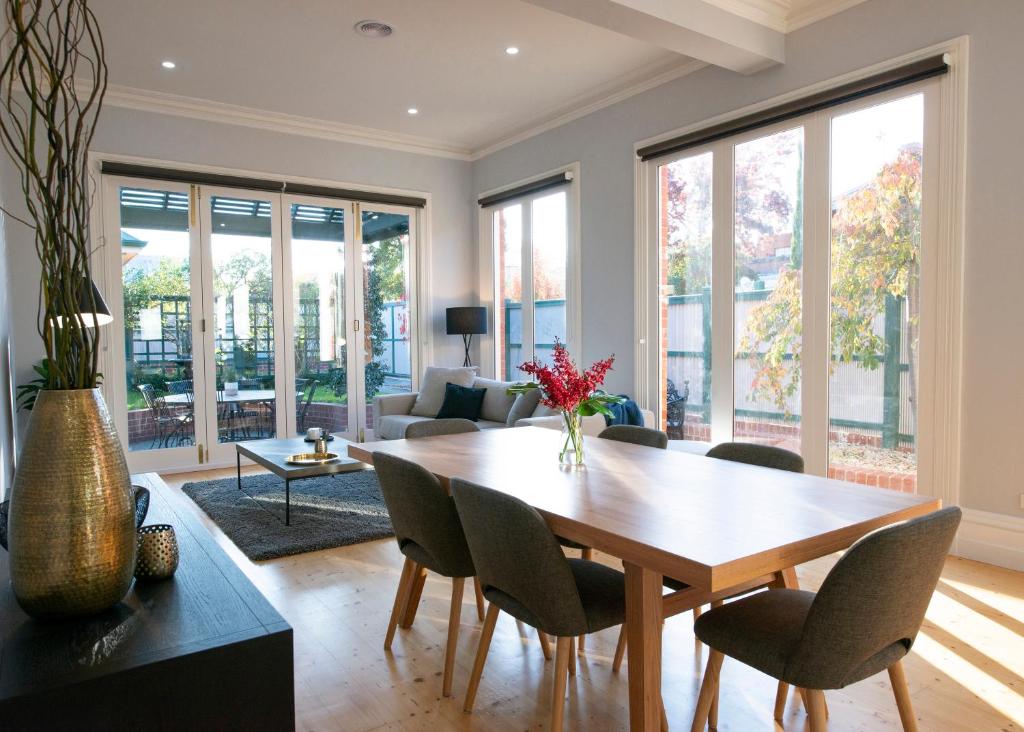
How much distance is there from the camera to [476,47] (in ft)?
15.5

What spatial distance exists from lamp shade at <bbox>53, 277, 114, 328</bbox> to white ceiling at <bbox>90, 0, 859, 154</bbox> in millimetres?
2425

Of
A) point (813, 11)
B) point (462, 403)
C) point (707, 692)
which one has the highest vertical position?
point (813, 11)

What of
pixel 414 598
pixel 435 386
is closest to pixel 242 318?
pixel 435 386

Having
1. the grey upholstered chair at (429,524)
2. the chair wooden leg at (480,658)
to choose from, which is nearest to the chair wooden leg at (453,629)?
the grey upholstered chair at (429,524)

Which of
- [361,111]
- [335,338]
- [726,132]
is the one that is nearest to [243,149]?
[361,111]

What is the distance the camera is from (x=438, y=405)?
6.31 meters

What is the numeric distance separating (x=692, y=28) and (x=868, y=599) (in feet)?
10.8

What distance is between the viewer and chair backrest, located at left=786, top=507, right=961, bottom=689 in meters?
1.49

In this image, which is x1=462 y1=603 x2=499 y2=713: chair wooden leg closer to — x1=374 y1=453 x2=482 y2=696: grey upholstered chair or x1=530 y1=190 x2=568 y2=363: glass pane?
x1=374 y1=453 x2=482 y2=696: grey upholstered chair

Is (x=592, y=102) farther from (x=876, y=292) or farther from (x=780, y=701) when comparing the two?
(x=780, y=701)

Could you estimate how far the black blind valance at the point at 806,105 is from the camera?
3.65m

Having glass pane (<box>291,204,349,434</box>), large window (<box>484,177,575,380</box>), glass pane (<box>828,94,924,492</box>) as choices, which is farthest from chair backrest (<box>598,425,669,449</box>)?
glass pane (<box>291,204,349,434</box>)

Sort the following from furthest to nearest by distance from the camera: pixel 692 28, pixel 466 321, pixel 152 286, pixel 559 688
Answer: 1. pixel 466 321
2. pixel 152 286
3. pixel 692 28
4. pixel 559 688

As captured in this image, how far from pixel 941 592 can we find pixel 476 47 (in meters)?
4.16
